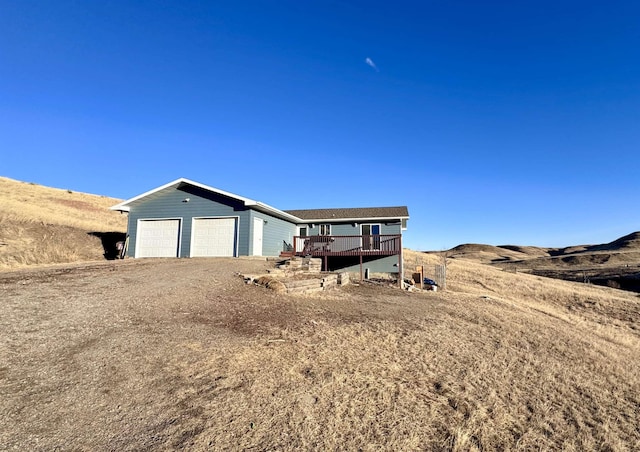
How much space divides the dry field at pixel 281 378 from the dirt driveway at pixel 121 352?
0.02 metres

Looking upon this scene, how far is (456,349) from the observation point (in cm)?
627

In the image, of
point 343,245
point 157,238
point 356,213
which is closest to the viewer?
point 157,238

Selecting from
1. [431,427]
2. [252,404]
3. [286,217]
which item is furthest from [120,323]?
[286,217]

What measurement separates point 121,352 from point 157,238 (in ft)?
50.4

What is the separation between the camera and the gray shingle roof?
72.4ft

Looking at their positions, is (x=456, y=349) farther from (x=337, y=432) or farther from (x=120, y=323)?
(x=120, y=323)

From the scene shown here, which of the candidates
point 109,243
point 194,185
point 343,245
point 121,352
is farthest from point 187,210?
point 121,352

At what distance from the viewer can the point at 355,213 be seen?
23.5 metres

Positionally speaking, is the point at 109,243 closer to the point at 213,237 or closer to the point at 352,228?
the point at 213,237

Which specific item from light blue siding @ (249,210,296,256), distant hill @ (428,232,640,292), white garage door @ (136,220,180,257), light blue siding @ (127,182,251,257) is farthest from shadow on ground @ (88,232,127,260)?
distant hill @ (428,232,640,292)

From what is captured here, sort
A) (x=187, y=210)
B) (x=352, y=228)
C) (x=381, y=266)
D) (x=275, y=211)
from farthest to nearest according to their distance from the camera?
1. (x=352, y=228)
2. (x=381, y=266)
3. (x=275, y=211)
4. (x=187, y=210)

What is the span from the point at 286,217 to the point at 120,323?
15.8 m

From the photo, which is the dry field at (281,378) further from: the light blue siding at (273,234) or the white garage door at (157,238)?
the light blue siding at (273,234)

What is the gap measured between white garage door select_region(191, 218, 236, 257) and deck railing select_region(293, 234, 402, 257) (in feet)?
11.9
